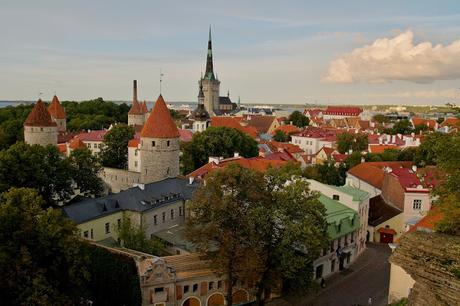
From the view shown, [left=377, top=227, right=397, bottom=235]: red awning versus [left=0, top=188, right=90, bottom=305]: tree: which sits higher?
[left=0, top=188, right=90, bottom=305]: tree

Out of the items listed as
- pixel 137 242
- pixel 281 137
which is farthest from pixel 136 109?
pixel 137 242

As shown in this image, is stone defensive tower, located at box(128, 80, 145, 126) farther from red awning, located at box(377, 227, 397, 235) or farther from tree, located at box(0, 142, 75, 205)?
red awning, located at box(377, 227, 397, 235)

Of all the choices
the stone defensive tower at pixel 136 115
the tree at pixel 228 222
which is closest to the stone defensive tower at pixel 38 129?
the stone defensive tower at pixel 136 115

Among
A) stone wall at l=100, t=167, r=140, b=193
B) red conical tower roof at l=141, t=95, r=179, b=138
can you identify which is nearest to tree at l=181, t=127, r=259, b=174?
stone wall at l=100, t=167, r=140, b=193

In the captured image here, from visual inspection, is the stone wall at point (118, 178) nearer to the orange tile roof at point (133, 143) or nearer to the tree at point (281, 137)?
the orange tile roof at point (133, 143)

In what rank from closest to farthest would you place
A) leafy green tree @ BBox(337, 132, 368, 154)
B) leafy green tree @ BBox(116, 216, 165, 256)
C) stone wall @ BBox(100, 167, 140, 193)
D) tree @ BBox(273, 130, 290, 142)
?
leafy green tree @ BBox(116, 216, 165, 256)
stone wall @ BBox(100, 167, 140, 193)
leafy green tree @ BBox(337, 132, 368, 154)
tree @ BBox(273, 130, 290, 142)

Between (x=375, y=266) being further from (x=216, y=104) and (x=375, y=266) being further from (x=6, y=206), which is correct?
(x=216, y=104)

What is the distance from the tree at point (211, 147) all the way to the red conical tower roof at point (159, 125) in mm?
9141

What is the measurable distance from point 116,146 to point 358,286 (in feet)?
107

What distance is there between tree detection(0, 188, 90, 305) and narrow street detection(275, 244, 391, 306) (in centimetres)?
1062

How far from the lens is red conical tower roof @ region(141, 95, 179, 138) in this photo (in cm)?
3681

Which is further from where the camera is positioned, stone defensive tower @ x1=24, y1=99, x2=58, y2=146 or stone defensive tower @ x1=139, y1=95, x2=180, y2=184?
stone defensive tower @ x1=24, y1=99, x2=58, y2=146

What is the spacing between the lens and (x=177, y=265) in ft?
67.3

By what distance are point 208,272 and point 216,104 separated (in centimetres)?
11367
